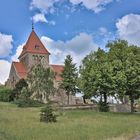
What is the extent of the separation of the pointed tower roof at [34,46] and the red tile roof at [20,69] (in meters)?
4.26

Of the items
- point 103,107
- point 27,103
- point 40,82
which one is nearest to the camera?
point 103,107

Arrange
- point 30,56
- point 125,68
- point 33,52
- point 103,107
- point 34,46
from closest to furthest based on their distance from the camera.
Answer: point 125,68
point 103,107
point 30,56
point 33,52
point 34,46

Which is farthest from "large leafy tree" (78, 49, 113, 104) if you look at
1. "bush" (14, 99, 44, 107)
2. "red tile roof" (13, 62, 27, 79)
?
"red tile roof" (13, 62, 27, 79)

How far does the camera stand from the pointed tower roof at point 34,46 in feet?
417

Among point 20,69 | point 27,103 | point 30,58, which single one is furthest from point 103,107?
point 30,58

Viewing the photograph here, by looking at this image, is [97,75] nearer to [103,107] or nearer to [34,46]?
[103,107]

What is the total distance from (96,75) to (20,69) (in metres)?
65.3

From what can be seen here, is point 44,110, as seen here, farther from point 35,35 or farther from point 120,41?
point 35,35

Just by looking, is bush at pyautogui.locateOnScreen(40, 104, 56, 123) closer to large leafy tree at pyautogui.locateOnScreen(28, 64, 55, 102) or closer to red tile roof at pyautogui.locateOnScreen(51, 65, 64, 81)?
large leafy tree at pyautogui.locateOnScreen(28, 64, 55, 102)

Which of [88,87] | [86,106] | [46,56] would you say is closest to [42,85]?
[86,106]

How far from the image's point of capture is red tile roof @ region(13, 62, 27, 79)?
120 m

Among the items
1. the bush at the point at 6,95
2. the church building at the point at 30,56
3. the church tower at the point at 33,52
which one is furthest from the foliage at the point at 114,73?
the church tower at the point at 33,52

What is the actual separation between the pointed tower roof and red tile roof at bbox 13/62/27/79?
426 cm

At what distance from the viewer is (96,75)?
60.6m
